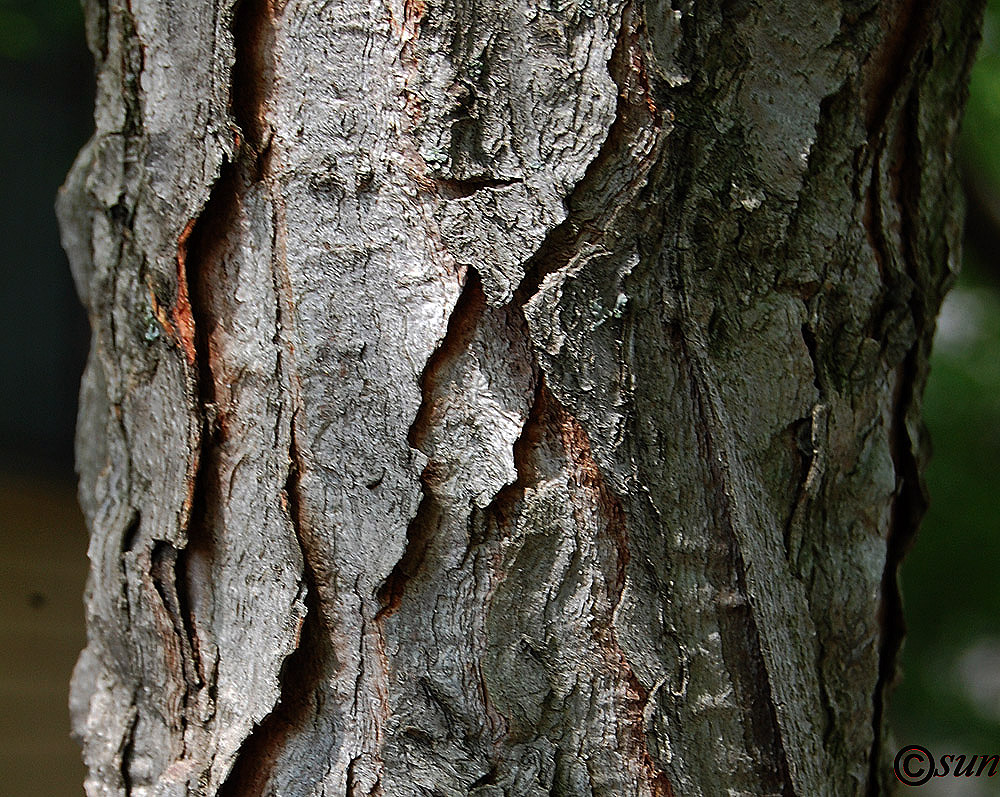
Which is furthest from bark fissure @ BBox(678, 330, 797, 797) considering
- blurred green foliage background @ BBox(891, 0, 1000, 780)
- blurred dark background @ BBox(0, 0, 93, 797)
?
blurred dark background @ BBox(0, 0, 93, 797)

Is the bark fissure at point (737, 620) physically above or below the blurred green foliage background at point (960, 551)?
below

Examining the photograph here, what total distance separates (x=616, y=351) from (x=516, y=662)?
0.51 feet

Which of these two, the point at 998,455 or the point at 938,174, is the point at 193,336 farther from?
the point at 998,455

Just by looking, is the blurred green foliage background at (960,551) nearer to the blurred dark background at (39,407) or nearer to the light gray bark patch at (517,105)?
the light gray bark patch at (517,105)

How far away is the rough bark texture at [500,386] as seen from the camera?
42 cm

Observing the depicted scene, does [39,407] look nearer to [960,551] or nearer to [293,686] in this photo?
[293,686]

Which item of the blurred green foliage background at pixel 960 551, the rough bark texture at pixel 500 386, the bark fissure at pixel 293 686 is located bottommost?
the bark fissure at pixel 293 686

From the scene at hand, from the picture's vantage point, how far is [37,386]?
143cm

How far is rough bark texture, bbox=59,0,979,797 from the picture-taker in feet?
1.39

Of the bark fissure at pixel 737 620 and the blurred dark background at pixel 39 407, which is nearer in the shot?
the bark fissure at pixel 737 620

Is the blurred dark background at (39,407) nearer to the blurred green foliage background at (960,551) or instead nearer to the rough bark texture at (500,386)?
the rough bark texture at (500,386)

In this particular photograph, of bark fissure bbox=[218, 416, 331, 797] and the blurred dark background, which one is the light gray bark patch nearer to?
bark fissure bbox=[218, 416, 331, 797]

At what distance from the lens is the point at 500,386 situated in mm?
428

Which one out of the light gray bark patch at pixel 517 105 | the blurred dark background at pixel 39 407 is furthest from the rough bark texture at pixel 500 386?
the blurred dark background at pixel 39 407
